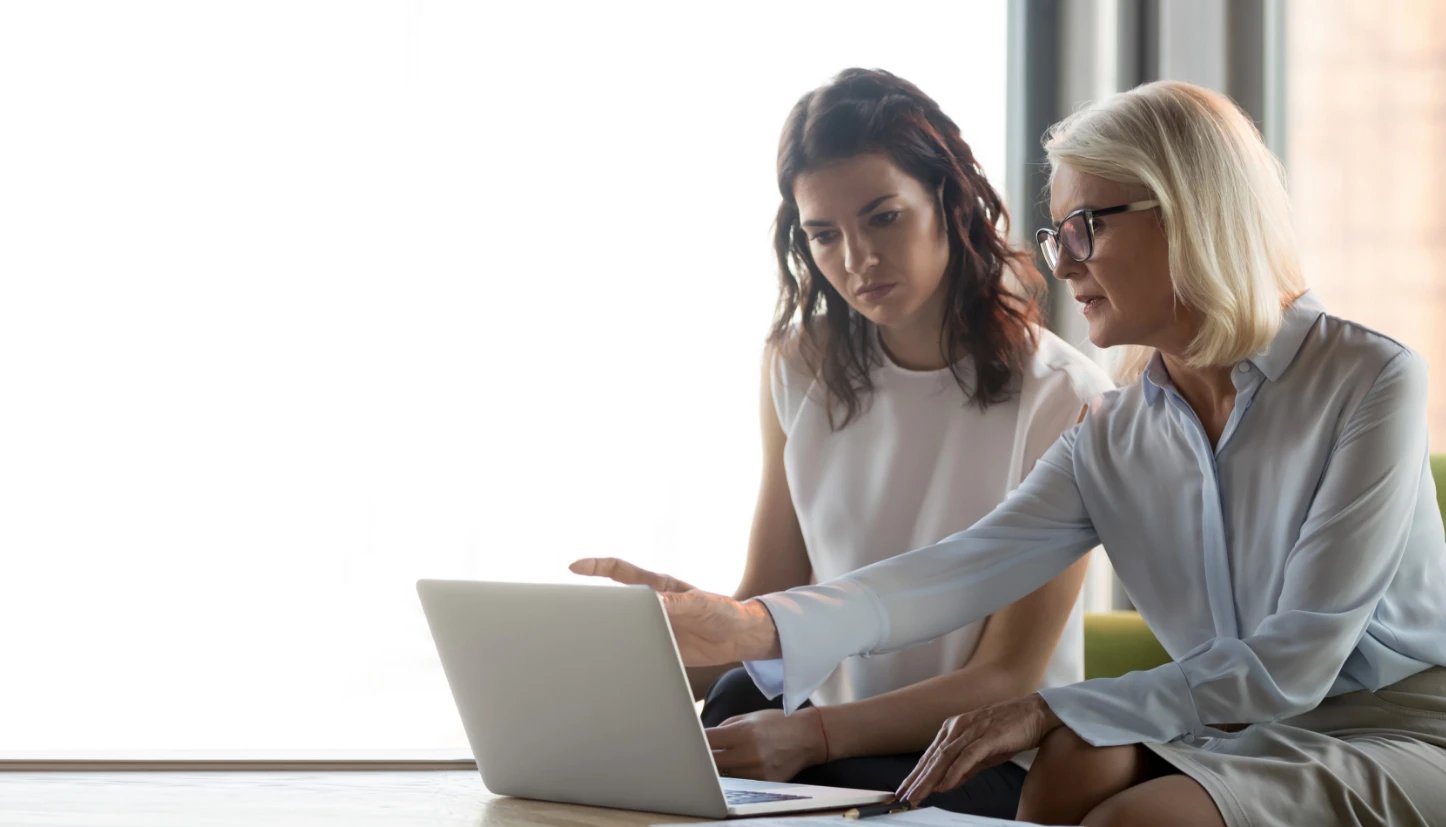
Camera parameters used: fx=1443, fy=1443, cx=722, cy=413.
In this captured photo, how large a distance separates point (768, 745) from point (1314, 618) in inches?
22.2

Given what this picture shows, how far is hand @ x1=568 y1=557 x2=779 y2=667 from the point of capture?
1.38 meters

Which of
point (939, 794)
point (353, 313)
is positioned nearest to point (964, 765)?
point (939, 794)

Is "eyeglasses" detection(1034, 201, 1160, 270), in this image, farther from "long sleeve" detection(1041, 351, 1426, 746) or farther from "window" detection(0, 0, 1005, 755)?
"window" detection(0, 0, 1005, 755)

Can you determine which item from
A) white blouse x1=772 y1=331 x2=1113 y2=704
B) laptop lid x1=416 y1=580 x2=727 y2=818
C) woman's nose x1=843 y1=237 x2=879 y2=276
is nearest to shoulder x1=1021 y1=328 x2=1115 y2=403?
white blouse x1=772 y1=331 x2=1113 y2=704

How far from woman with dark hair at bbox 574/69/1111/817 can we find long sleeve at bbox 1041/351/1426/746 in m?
0.42

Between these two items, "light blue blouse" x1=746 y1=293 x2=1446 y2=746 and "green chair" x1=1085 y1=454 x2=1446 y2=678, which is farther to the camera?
"green chair" x1=1085 y1=454 x2=1446 y2=678

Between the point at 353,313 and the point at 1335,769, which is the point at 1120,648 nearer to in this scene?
the point at 1335,769

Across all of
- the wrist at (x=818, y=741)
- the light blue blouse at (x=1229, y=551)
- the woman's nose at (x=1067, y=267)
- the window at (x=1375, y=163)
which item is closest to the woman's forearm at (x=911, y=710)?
the wrist at (x=818, y=741)

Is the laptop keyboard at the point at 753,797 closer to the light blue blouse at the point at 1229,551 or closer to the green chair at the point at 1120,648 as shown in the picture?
the light blue blouse at the point at 1229,551

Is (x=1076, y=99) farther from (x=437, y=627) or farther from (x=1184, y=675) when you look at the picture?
(x=437, y=627)

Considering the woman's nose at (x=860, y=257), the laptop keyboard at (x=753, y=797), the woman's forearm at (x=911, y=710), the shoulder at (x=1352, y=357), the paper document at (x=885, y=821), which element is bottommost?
the woman's forearm at (x=911, y=710)

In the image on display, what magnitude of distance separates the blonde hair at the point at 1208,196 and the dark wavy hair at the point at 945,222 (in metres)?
0.38

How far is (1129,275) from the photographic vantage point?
1439 mm

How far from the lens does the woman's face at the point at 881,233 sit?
182cm
